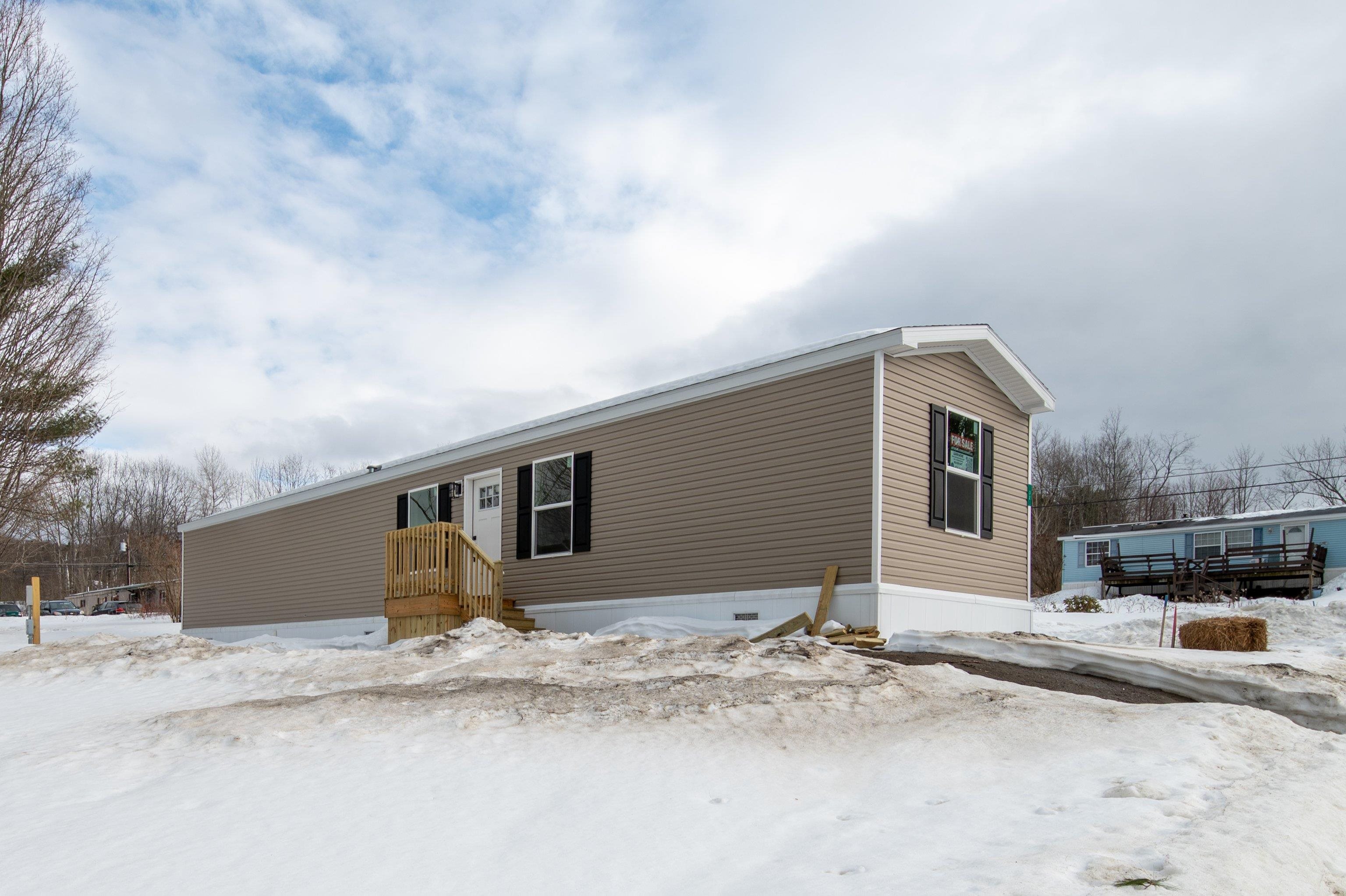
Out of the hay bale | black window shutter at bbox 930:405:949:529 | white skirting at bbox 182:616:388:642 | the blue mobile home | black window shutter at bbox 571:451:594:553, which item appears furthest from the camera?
the blue mobile home

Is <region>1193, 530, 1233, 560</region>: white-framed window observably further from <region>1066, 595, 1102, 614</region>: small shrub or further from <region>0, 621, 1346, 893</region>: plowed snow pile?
<region>0, 621, 1346, 893</region>: plowed snow pile

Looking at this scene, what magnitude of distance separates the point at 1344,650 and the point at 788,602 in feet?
20.6

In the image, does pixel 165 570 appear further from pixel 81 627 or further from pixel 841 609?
pixel 841 609

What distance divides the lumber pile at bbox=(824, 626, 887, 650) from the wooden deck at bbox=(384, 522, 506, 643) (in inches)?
189

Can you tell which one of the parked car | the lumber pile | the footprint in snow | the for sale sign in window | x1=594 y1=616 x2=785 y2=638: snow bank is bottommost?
the parked car

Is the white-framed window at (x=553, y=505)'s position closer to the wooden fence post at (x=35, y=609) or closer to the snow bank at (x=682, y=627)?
the snow bank at (x=682, y=627)

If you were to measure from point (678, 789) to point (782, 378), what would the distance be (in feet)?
22.1

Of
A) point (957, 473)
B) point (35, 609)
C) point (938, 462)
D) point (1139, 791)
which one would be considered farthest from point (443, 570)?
point (1139, 791)

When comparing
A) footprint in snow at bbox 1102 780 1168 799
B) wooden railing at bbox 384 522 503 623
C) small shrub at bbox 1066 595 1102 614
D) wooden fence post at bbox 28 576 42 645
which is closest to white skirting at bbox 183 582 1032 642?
wooden railing at bbox 384 522 503 623

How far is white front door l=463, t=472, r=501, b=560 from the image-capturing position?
547 inches

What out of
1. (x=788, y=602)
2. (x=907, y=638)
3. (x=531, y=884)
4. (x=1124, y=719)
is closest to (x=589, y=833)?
(x=531, y=884)

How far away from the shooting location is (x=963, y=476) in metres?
11.2

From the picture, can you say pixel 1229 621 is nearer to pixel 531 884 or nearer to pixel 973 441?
pixel 973 441

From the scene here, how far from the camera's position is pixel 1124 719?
5207 millimetres
